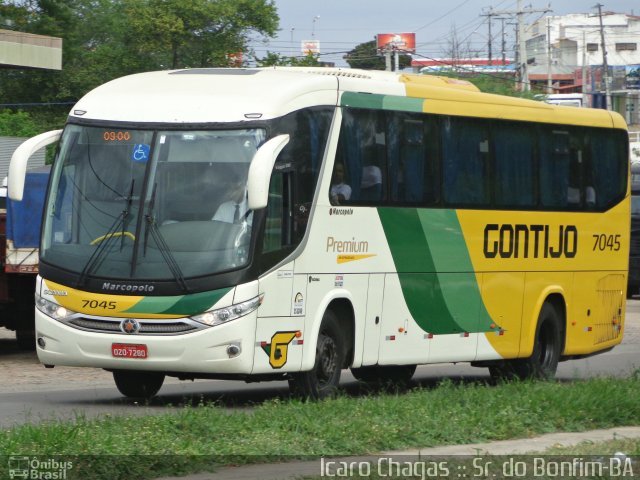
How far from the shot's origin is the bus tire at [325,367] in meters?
14.2

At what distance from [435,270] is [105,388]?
4035 millimetres

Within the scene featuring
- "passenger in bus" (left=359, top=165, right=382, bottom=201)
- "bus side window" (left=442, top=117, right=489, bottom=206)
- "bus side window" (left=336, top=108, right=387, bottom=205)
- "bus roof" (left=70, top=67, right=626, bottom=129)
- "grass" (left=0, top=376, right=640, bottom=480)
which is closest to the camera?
"grass" (left=0, top=376, right=640, bottom=480)

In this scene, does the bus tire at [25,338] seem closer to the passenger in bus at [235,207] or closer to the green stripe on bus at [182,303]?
the green stripe on bus at [182,303]

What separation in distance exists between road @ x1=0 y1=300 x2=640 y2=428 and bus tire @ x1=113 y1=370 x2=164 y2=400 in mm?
119

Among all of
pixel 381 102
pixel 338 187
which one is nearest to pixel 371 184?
pixel 338 187

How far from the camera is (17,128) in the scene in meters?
52.7

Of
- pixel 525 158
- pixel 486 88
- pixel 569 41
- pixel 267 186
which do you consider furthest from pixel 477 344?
pixel 569 41

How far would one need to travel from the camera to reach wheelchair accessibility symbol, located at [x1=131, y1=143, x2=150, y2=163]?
13781 mm

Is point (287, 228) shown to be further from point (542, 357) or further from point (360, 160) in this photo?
point (542, 357)

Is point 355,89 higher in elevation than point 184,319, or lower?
higher

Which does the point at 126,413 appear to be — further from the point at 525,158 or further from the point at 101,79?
the point at 101,79

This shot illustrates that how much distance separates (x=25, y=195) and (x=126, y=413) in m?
6.87

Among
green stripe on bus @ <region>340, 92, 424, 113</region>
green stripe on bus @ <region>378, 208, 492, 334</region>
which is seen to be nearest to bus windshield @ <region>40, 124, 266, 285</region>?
green stripe on bus @ <region>340, 92, 424, 113</region>

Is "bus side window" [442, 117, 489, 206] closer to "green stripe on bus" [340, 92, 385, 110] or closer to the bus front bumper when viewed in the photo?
"green stripe on bus" [340, 92, 385, 110]
